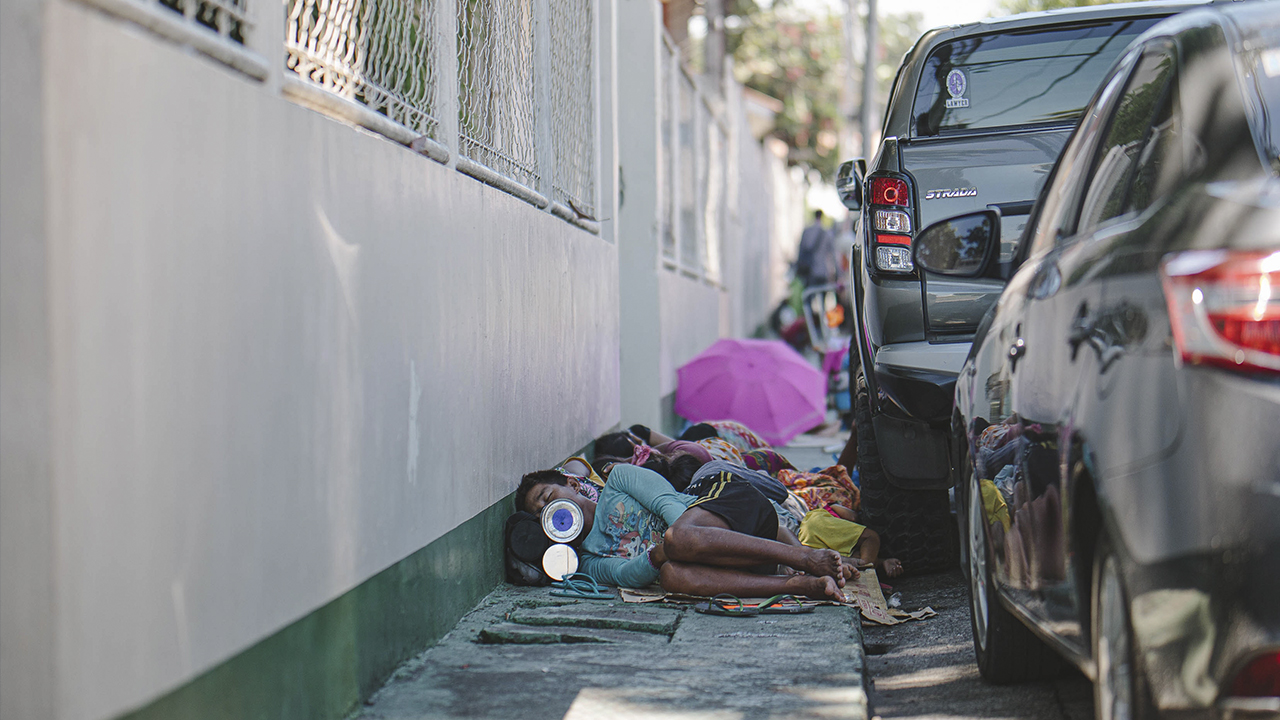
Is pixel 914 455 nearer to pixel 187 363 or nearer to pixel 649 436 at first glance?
pixel 649 436

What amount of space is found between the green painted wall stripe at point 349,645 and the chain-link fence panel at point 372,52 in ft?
4.57

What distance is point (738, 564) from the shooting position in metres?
5.36

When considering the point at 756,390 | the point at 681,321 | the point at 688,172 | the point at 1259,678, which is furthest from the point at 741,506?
the point at 688,172

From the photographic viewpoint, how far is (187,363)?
268cm

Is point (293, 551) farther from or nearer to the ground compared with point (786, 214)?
nearer to the ground

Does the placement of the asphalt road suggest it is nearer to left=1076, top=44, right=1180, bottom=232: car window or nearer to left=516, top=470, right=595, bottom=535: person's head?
left=516, top=470, right=595, bottom=535: person's head

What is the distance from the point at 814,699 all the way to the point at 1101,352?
5.40 ft

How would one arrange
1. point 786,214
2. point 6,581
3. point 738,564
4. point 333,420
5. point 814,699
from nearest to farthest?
point 6,581 < point 333,420 < point 814,699 < point 738,564 < point 786,214

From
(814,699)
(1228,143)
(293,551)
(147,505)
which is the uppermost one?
(1228,143)

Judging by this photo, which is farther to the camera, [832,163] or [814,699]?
[832,163]

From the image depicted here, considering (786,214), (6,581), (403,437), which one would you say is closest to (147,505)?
(6,581)

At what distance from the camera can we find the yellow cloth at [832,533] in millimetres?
6145

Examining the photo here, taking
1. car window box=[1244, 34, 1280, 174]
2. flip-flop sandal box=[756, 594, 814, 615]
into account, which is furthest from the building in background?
car window box=[1244, 34, 1280, 174]

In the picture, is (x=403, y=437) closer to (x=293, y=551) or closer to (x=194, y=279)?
(x=293, y=551)
